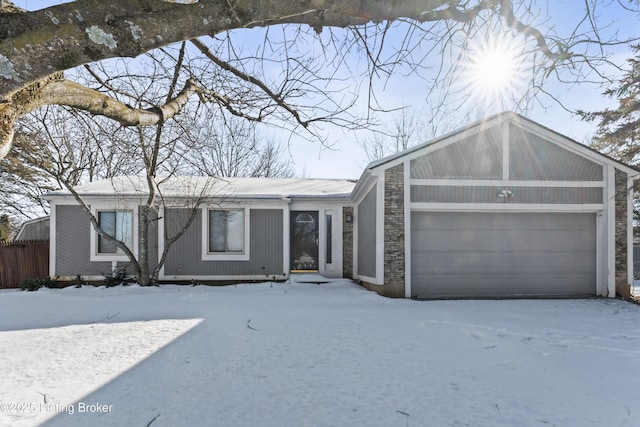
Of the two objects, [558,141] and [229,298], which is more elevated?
[558,141]

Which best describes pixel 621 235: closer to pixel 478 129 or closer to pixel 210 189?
pixel 478 129

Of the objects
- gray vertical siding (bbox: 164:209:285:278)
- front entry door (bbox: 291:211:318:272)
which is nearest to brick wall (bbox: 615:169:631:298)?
front entry door (bbox: 291:211:318:272)

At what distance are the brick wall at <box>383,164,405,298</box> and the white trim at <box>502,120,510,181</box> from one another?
105 inches

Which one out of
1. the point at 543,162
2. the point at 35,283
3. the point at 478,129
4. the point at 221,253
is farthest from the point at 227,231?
the point at 543,162

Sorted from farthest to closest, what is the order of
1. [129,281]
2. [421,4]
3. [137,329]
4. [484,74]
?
[129,281], [137,329], [484,74], [421,4]

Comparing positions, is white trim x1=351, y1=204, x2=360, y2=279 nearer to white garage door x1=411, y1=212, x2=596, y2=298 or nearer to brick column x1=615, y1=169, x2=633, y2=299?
white garage door x1=411, y1=212, x2=596, y2=298

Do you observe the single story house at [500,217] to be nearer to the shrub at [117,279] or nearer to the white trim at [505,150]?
the white trim at [505,150]

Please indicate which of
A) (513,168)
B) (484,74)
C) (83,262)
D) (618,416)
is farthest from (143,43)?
(83,262)

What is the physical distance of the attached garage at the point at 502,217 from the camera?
9078 mm

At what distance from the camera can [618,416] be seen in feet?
10.3

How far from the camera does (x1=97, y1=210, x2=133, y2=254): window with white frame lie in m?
11.5

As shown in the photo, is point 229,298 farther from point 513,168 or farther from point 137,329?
point 513,168

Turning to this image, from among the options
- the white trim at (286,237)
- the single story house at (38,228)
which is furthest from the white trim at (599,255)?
the single story house at (38,228)

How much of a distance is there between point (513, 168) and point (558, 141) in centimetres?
137
